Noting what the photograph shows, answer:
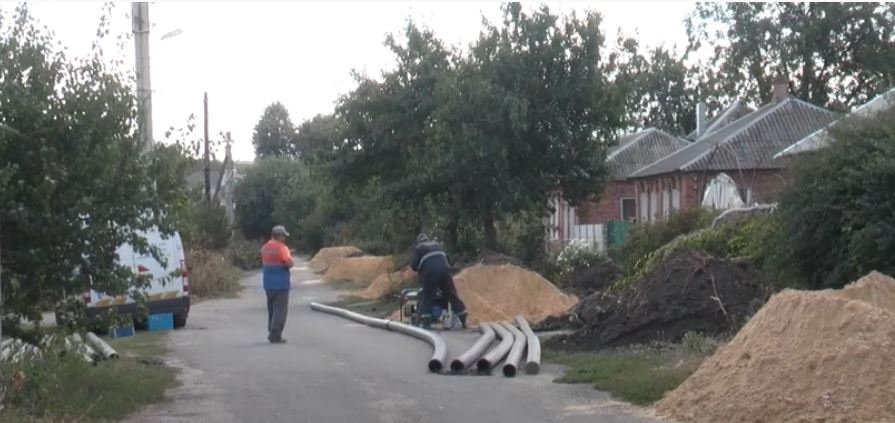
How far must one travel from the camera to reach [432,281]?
22.4m

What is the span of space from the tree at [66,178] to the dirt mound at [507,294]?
1164 cm

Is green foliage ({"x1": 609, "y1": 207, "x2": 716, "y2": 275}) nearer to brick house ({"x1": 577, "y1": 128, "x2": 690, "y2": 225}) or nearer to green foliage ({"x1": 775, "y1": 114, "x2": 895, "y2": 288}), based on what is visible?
green foliage ({"x1": 775, "y1": 114, "x2": 895, "y2": 288})

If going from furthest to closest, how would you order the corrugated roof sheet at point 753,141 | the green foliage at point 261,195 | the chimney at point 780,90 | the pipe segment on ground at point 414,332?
the green foliage at point 261,195 → the chimney at point 780,90 → the corrugated roof sheet at point 753,141 → the pipe segment on ground at point 414,332

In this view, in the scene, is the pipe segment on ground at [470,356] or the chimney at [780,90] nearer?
the pipe segment on ground at [470,356]

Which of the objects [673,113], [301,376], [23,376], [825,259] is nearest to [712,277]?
[825,259]

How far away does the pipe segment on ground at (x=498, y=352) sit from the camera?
48.9ft

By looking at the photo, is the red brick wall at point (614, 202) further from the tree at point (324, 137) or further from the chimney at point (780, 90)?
the tree at point (324, 137)

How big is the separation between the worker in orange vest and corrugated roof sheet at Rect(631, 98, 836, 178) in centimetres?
2759

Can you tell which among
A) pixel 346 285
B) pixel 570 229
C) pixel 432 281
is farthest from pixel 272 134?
pixel 432 281

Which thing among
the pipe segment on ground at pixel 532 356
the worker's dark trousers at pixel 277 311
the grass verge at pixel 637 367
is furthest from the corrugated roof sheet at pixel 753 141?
the grass verge at pixel 637 367

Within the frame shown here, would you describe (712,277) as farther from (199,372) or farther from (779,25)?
(779,25)

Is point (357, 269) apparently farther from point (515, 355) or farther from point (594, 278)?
point (515, 355)

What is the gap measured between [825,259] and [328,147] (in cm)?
2091

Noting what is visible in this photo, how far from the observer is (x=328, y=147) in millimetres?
36188
